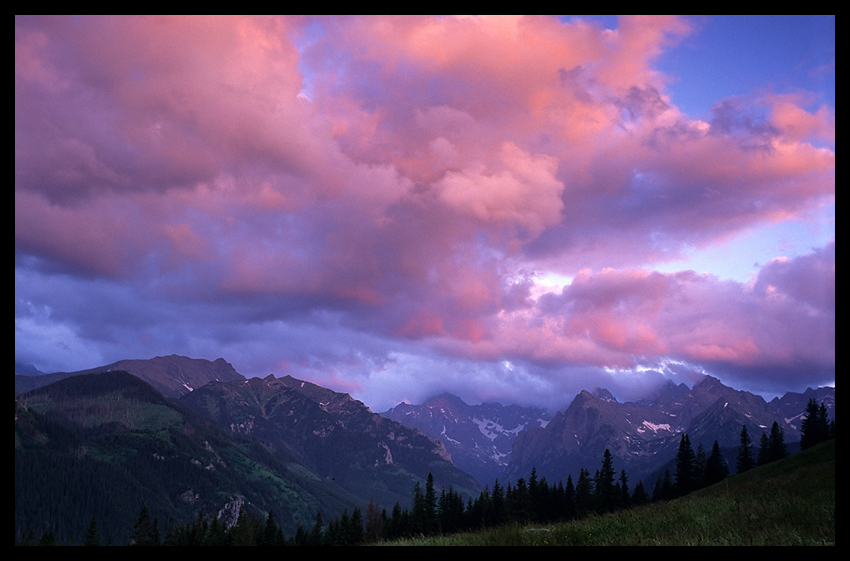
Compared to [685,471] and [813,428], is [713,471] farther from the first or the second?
[813,428]

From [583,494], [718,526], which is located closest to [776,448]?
[583,494]

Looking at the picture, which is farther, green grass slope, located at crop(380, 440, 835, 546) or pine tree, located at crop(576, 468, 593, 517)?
pine tree, located at crop(576, 468, 593, 517)

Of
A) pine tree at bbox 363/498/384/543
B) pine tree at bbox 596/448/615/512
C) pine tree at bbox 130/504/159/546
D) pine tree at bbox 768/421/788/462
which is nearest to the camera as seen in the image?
pine tree at bbox 596/448/615/512

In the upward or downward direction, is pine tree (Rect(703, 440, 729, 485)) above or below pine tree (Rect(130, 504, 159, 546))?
above

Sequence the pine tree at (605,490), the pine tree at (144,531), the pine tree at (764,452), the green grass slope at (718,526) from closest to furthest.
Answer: the green grass slope at (718,526)
the pine tree at (605,490)
the pine tree at (144,531)
the pine tree at (764,452)

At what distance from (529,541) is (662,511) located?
300 inches

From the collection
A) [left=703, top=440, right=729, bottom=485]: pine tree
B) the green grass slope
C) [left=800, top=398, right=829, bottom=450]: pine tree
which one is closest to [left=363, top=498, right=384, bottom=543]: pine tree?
[left=703, top=440, right=729, bottom=485]: pine tree

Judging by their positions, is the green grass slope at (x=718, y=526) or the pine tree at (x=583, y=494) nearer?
the green grass slope at (x=718, y=526)

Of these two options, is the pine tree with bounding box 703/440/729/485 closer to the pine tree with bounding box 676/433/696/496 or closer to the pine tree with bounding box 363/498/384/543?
the pine tree with bounding box 676/433/696/496

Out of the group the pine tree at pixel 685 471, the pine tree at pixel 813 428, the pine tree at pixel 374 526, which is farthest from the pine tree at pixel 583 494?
the pine tree at pixel 813 428

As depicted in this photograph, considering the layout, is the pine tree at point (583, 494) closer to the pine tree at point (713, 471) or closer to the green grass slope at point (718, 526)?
the pine tree at point (713, 471)
